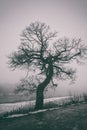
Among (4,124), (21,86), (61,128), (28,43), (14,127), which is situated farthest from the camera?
(28,43)

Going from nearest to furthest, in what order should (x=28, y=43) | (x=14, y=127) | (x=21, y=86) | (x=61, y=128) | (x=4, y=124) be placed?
1. (x=61, y=128)
2. (x=14, y=127)
3. (x=4, y=124)
4. (x=21, y=86)
5. (x=28, y=43)

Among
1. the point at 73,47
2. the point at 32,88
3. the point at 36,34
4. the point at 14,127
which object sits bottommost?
the point at 14,127

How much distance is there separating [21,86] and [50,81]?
415cm

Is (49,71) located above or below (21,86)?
above

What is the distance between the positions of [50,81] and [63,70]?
7.58ft

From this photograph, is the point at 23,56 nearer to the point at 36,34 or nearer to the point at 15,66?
the point at 15,66

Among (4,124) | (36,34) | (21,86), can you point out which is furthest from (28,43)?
(4,124)

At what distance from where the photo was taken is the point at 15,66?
905 inches

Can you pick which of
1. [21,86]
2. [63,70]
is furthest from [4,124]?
[63,70]

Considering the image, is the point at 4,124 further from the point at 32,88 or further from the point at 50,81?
the point at 50,81

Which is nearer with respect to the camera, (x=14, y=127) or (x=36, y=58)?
(x=14, y=127)

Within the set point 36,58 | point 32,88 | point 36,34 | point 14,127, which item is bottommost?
point 14,127

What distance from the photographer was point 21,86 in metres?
22.1

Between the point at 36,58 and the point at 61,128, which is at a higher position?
the point at 36,58
